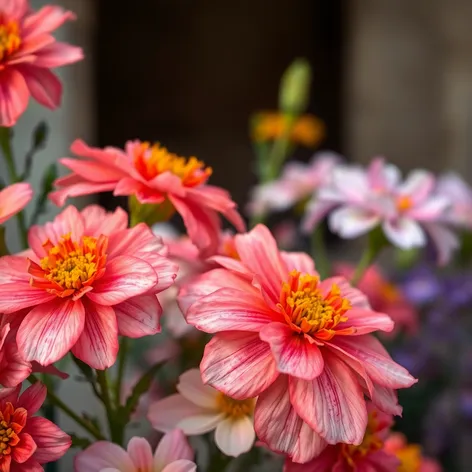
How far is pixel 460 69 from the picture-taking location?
4.25 feet

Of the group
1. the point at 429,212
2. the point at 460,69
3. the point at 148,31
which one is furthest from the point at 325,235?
the point at 429,212

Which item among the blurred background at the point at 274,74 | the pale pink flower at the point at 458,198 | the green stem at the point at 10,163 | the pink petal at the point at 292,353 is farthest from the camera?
the blurred background at the point at 274,74

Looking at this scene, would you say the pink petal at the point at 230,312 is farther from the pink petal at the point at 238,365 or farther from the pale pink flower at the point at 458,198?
the pale pink flower at the point at 458,198

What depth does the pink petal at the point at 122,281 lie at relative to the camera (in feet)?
0.77

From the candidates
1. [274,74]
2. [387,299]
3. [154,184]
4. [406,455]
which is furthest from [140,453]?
[274,74]

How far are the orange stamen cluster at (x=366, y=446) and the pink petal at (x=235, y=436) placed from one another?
4cm

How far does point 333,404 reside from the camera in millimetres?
237

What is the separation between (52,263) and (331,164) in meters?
0.36

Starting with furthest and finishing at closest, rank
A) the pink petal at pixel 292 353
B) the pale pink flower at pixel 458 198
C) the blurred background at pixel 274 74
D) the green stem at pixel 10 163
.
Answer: the blurred background at pixel 274 74
the pale pink flower at pixel 458 198
the green stem at pixel 10 163
the pink petal at pixel 292 353

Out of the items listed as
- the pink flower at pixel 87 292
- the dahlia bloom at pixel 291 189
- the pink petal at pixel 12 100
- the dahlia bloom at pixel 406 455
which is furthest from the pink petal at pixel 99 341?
the dahlia bloom at pixel 291 189

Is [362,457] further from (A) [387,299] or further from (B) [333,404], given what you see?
(A) [387,299]

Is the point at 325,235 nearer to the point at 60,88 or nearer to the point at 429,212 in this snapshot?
the point at 429,212

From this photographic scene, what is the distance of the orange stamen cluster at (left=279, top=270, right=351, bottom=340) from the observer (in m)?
0.26

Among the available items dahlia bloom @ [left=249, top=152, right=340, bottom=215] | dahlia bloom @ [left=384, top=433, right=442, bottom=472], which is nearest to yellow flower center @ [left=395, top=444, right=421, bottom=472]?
dahlia bloom @ [left=384, top=433, right=442, bottom=472]
